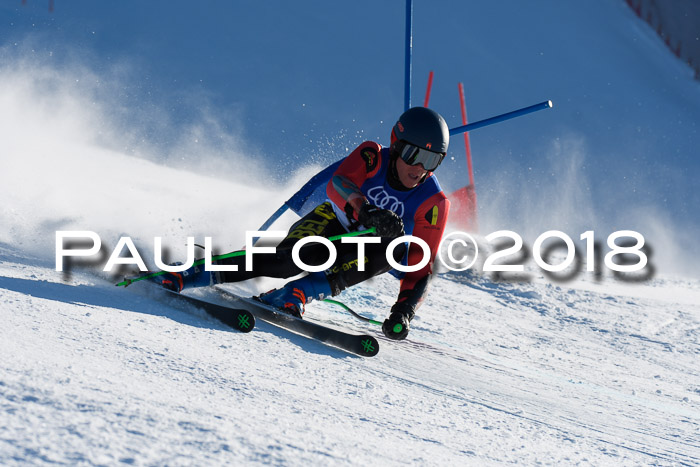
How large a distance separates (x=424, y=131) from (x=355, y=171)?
0.38 m

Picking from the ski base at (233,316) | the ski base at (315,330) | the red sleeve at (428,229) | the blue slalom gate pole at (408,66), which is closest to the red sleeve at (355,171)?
the red sleeve at (428,229)

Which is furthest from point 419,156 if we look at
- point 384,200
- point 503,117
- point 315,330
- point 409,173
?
point 503,117

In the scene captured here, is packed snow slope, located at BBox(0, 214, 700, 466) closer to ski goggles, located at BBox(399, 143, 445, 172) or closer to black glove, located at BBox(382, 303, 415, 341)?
black glove, located at BBox(382, 303, 415, 341)

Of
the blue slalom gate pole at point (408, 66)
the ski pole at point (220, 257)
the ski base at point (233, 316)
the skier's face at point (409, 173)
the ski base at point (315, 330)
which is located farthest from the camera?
the blue slalom gate pole at point (408, 66)

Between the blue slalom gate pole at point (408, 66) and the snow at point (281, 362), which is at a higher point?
the blue slalom gate pole at point (408, 66)

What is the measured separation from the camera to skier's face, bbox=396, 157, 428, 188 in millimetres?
3340

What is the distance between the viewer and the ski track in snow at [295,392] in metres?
1.49

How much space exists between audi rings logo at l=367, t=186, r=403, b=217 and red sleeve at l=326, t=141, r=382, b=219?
70 millimetres

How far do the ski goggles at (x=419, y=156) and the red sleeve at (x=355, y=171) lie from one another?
17 centimetres

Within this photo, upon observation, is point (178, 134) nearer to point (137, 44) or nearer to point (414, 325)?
point (137, 44)

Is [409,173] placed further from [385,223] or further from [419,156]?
[385,223]

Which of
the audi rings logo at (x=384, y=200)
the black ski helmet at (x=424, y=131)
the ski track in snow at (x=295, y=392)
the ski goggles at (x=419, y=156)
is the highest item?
the black ski helmet at (x=424, y=131)

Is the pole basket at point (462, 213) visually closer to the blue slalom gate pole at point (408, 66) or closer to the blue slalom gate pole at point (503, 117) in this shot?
the blue slalom gate pole at point (408, 66)

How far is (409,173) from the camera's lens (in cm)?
336
